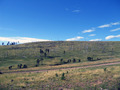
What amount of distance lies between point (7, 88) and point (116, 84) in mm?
14754

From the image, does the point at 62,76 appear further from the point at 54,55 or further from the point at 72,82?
the point at 54,55

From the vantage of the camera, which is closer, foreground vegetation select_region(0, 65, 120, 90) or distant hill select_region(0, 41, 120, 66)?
foreground vegetation select_region(0, 65, 120, 90)

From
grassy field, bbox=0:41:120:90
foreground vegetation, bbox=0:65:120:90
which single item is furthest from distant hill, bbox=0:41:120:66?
foreground vegetation, bbox=0:65:120:90

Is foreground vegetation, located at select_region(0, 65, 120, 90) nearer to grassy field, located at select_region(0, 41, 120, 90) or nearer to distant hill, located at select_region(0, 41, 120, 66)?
grassy field, located at select_region(0, 41, 120, 90)

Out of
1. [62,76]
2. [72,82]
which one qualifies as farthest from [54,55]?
[72,82]

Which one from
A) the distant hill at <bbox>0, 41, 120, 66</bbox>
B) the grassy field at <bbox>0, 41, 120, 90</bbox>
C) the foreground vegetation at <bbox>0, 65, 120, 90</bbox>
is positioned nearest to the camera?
the foreground vegetation at <bbox>0, 65, 120, 90</bbox>

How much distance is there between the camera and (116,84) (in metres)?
12.4

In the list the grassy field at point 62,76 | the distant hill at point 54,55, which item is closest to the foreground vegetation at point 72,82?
the grassy field at point 62,76

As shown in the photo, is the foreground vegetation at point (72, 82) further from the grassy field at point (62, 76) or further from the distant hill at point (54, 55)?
the distant hill at point (54, 55)

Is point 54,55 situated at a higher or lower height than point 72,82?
higher

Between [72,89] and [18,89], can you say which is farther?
[18,89]

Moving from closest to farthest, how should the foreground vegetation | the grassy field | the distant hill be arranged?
the foreground vegetation < the grassy field < the distant hill

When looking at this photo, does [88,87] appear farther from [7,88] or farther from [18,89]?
[7,88]

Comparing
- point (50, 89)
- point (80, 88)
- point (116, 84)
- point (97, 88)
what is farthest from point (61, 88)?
point (116, 84)
